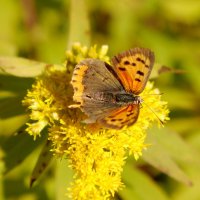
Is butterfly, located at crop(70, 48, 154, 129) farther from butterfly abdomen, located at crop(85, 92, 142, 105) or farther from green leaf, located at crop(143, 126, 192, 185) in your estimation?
green leaf, located at crop(143, 126, 192, 185)

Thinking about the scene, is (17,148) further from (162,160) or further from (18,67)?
(162,160)

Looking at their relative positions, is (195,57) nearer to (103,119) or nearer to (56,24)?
(56,24)

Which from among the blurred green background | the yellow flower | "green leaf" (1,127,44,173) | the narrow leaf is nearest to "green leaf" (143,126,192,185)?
the blurred green background

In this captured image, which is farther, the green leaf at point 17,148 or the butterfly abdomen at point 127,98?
the green leaf at point 17,148

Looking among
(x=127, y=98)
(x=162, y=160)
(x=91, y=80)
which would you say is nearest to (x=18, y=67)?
(x=91, y=80)

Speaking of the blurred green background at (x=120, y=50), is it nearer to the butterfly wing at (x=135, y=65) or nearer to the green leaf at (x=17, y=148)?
the green leaf at (x=17, y=148)

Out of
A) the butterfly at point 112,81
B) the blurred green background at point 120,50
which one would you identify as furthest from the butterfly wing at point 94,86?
the blurred green background at point 120,50

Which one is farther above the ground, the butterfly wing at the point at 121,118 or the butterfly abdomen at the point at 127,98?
the butterfly abdomen at the point at 127,98
